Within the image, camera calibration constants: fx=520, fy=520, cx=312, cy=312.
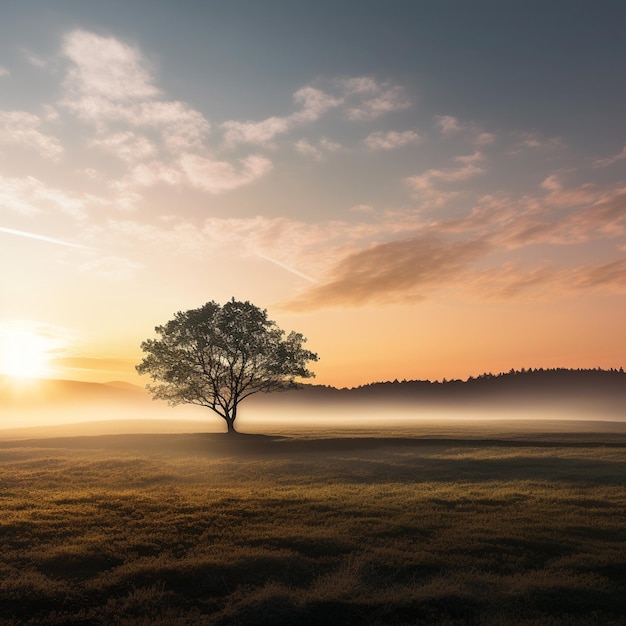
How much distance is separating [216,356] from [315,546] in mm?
55058

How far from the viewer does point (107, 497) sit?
90.0 ft

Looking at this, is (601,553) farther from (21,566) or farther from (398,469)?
(398,469)

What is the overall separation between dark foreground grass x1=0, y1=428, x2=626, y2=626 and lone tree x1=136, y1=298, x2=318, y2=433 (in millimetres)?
33321

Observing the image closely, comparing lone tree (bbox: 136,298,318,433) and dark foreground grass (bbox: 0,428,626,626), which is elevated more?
lone tree (bbox: 136,298,318,433)

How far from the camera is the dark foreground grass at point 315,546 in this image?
12.7 metres

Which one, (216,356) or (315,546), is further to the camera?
(216,356)

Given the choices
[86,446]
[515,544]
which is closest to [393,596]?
[515,544]

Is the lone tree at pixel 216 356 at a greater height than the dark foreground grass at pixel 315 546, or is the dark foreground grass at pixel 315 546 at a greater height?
the lone tree at pixel 216 356

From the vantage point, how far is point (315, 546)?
17.5 meters

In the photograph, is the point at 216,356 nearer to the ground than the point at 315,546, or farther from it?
farther from it

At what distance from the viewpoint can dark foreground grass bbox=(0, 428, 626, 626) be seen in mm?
12719

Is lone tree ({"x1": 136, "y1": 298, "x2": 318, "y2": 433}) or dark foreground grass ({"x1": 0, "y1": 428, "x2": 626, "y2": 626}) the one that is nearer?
dark foreground grass ({"x1": 0, "y1": 428, "x2": 626, "y2": 626})

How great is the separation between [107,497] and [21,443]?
1632 inches

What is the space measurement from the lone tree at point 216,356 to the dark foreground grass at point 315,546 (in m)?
33.3
